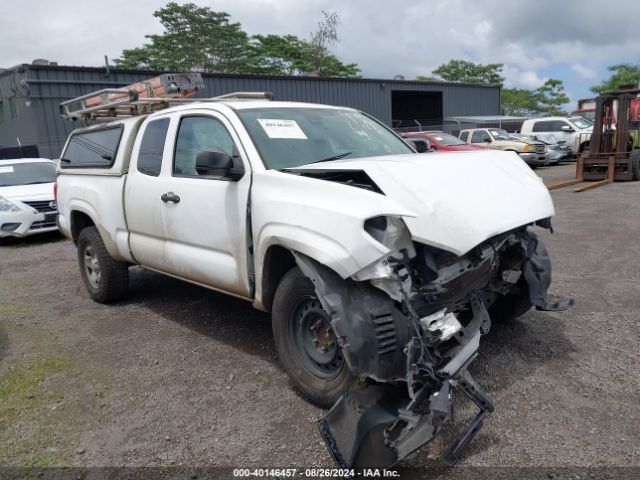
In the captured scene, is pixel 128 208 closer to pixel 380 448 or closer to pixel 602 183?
pixel 380 448

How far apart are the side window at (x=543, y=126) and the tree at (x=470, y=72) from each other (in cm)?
4165

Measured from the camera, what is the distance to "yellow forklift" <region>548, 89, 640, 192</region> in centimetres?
1384

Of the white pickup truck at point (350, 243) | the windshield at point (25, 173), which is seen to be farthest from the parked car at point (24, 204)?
the white pickup truck at point (350, 243)

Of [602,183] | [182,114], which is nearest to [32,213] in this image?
[182,114]

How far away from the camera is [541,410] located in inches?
121

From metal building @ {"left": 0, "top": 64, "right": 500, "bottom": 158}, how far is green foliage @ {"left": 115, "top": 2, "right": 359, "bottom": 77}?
48.9 ft

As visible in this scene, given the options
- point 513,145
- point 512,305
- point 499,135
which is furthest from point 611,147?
point 512,305

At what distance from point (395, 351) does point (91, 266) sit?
4130 millimetres

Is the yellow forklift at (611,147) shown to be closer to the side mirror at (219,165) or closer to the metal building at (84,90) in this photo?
the side mirror at (219,165)

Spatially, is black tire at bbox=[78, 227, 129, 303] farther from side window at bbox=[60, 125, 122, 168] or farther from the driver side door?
the driver side door

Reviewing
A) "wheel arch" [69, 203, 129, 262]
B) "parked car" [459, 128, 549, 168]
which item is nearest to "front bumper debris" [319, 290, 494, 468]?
"wheel arch" [69, 203, 129, 262]

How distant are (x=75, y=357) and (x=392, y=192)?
2958 mm

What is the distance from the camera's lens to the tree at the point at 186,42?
41.9 metres

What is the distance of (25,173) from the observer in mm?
10500
